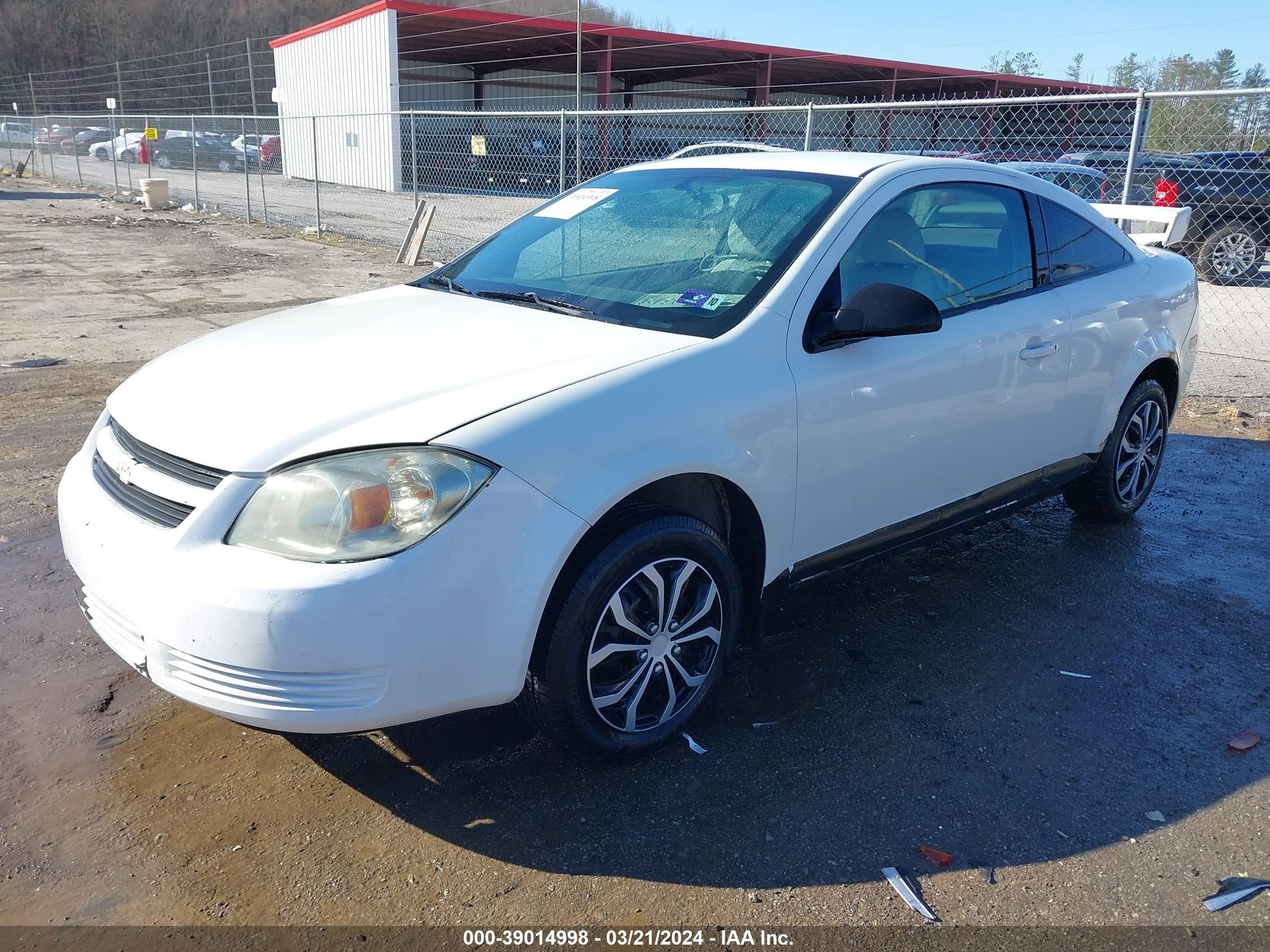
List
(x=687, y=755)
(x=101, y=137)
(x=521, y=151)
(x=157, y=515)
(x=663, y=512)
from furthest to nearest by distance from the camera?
(x=101, y=137) → (x=521, y=151) → (x=687, y=755) → (x=663, y=512) → (x=157, y=515)

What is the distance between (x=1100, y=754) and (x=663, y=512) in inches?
62.0

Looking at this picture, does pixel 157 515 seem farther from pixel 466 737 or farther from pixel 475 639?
pixel 466 737

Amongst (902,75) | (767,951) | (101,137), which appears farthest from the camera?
(101,137)

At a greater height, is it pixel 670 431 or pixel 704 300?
pixel 704 300

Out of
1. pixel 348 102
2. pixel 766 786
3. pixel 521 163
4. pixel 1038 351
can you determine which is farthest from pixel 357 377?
pixel 348 102

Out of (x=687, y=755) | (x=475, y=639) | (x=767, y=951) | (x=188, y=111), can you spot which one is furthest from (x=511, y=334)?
(x=188, y=111)

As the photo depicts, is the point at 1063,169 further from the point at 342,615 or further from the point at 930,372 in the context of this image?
the point at 342,615

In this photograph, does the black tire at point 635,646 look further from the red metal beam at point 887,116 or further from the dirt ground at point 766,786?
the red metal beam at point 887,116

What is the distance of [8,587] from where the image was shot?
13.1ft

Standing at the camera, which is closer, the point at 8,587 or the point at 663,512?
the point at 663,512

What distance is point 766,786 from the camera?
9.45 ft

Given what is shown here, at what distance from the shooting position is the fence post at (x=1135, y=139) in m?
7.34

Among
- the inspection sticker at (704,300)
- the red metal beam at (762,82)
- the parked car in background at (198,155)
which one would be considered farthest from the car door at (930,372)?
the parked car in background at (198,155)

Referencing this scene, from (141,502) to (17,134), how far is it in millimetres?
43339
